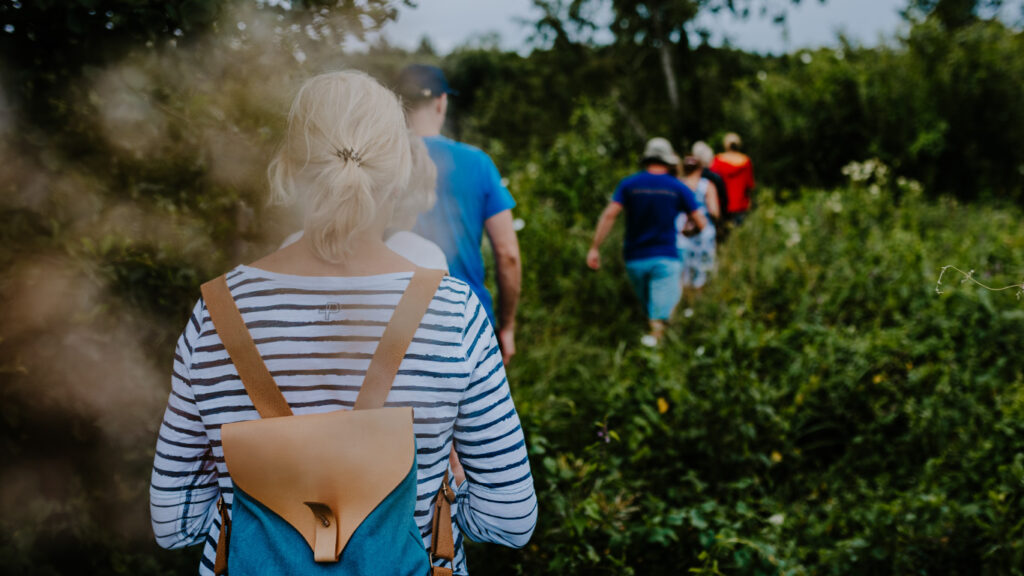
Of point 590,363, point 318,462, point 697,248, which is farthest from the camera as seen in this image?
point 697,248

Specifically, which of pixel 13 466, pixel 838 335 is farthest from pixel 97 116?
pixel 838 335

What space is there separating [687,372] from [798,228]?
303 cm

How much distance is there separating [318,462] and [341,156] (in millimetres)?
469

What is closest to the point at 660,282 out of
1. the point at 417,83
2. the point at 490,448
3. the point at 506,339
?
the point at 506,339

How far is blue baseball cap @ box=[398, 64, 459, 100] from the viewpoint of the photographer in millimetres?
2246

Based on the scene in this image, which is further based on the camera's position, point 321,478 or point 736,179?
point 736,179

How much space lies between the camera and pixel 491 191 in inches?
89.4

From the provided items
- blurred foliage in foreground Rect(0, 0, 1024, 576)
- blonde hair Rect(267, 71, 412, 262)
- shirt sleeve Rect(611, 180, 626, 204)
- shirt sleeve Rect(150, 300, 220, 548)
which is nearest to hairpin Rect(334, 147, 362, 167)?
blonde hair Rect(267, 71, 412, 262)

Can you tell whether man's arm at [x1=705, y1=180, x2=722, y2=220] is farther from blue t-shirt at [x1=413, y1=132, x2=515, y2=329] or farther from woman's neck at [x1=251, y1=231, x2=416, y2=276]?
woman's neck at [x1=251, y1=231, x2=416, y2=276]

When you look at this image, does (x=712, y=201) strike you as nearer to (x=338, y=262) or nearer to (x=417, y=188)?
(x=417, y=188)

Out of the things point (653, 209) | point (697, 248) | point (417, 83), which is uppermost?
point (417, 83)

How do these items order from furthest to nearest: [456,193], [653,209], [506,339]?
[653,209] < [506,339] < [456,193]

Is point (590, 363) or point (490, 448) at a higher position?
point (490, 448)

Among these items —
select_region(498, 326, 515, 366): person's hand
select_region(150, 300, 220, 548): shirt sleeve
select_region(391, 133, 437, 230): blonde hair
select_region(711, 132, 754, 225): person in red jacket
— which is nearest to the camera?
select_region(150, 300, 220, 548): shirt sleeve
